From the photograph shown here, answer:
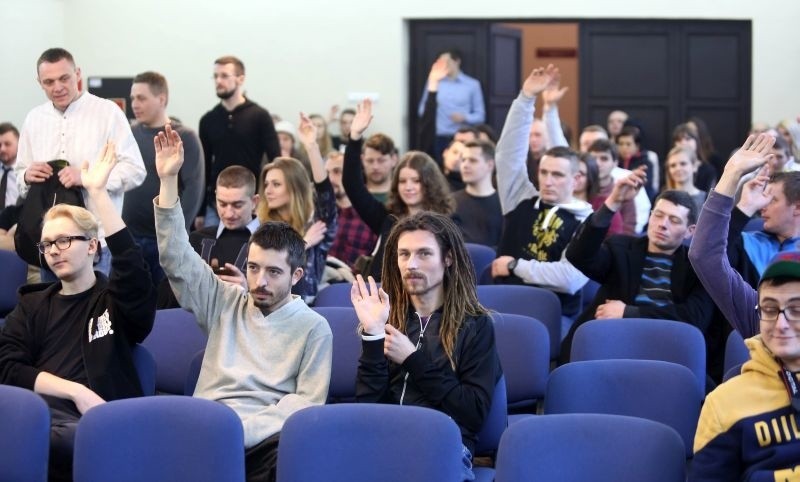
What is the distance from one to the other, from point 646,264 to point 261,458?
2.02 meters

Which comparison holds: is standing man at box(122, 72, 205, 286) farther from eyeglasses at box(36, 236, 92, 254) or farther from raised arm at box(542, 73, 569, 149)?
eyeglasses at box(36, 236, 92, 254)

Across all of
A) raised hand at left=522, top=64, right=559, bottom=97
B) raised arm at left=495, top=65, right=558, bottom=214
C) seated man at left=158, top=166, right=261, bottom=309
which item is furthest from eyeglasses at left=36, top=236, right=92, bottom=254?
raised hand at left=522, top=64, right=559, bottom=97

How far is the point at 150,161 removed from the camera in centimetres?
645

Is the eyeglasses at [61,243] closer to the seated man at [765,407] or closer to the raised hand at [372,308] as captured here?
the raised hand at [372,308]

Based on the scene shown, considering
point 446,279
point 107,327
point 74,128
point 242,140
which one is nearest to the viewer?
point 446,279

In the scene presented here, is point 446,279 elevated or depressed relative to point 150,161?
depressed

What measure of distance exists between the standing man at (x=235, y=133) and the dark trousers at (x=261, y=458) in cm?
383

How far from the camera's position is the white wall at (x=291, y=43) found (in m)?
10.8

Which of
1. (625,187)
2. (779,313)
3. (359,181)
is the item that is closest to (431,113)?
(359,181)

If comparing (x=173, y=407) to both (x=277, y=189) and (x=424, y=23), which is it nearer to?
(x=277, y=189)

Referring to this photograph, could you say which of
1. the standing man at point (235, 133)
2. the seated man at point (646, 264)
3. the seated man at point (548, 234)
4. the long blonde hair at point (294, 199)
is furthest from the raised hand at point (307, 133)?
the seated man at point (646, 264)

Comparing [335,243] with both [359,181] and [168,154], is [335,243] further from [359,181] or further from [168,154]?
[168,154]

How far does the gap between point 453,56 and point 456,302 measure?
727 cm

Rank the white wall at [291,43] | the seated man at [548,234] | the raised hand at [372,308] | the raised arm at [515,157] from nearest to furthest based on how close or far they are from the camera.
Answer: the raised hand at [372,308] < the seated man at [548,234] < the raised arm at [515,157] < the white wall at [291,43]
